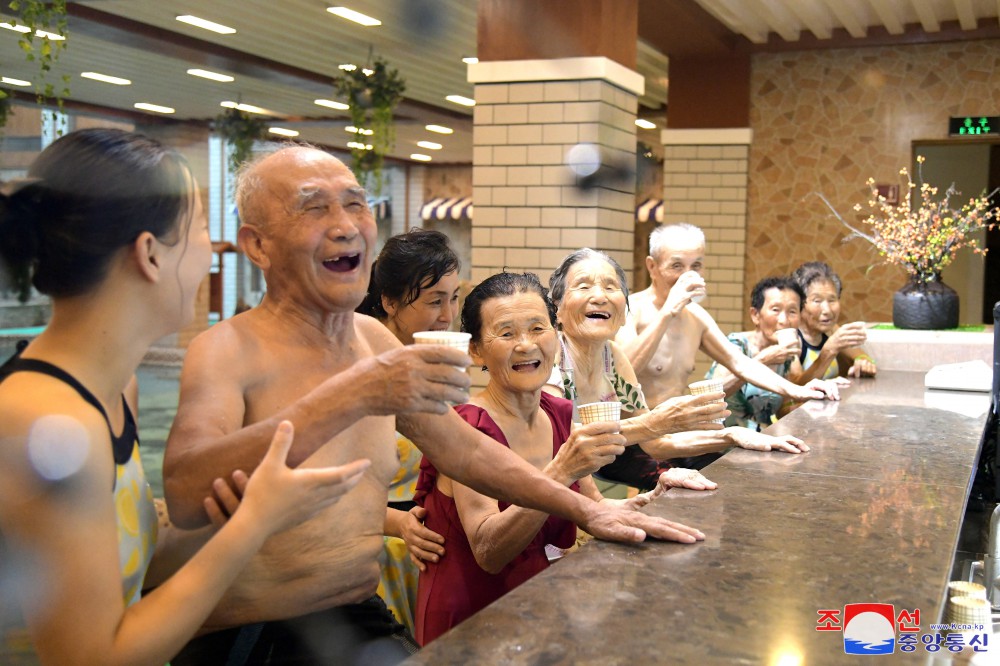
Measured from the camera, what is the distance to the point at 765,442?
3.08m

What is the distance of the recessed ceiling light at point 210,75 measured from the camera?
1274cm

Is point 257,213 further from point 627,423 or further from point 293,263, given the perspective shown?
point 627,423

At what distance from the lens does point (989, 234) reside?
13984 millimetres

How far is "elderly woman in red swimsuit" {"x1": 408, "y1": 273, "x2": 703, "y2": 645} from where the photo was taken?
226 centimetres

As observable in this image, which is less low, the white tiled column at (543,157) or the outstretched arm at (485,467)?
the white tiled column at (543,157)

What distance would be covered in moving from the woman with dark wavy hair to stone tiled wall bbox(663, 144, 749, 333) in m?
10.1

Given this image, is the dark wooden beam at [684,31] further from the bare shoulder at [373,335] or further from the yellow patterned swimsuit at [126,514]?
the yellow patterned swimsuit at [126,514]

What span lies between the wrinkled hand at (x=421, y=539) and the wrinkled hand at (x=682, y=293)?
215 cm

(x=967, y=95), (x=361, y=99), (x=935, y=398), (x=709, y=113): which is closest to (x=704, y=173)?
(x=709, y=113)

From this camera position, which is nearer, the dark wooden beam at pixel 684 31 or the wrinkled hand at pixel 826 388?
the wrinkled hand at pixel 826 388

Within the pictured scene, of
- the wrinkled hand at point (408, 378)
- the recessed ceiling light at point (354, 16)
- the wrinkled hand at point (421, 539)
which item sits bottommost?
the wrinkled hand at point (421, 539)

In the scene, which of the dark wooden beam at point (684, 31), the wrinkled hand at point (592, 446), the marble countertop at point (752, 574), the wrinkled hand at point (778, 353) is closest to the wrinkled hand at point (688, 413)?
the marble countertop at point (752, 574)

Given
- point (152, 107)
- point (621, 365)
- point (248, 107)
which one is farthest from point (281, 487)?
point (152, 107)

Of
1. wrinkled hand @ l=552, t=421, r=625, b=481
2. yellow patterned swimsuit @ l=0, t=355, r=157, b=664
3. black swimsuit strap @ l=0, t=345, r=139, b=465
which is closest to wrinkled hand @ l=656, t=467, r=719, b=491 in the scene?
wrinkled hand @ l=552, t=421, r=625, b=481
